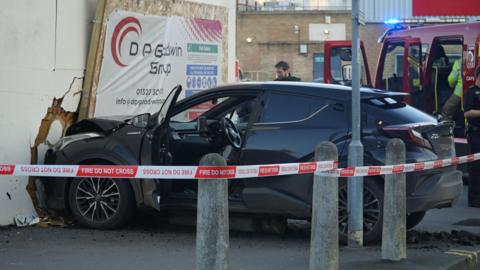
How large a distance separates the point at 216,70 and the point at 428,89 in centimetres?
455

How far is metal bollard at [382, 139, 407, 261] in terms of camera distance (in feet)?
23.0

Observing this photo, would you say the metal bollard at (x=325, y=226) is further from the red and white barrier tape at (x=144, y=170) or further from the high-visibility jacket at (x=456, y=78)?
the high-visibility jacket at (x=456, y=78)

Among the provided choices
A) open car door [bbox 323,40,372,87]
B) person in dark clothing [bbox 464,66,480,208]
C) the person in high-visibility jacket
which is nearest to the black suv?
person in dark clothing [bbox 464,66,480,208]

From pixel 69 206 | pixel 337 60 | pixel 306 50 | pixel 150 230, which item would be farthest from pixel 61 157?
pixel 306 50

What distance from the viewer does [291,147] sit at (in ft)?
26.0

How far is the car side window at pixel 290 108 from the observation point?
8023mm

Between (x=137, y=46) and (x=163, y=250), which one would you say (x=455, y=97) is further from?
(x=163, y=250)

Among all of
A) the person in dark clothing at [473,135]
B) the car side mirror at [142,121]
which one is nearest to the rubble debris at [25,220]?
the car side mirror at [142,121]

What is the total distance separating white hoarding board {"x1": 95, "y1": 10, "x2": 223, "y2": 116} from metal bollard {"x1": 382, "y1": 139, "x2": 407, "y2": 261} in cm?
423

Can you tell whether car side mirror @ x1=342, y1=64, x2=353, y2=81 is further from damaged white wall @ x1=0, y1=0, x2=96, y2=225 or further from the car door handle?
the car door handle

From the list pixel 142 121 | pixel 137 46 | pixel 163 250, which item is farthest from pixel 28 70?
pixel 163 250

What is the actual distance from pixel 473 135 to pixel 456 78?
10.5 ft

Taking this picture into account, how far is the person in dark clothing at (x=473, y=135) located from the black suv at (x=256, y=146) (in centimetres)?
270

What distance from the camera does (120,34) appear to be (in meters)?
10.1
